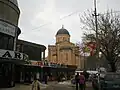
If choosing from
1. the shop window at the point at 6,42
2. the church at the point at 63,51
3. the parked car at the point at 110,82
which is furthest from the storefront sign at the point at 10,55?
the church at the point at 63,51

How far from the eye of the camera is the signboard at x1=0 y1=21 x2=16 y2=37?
2474cm

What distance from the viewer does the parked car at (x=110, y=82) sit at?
17.9m

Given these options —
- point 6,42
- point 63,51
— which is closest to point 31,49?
point 6,42

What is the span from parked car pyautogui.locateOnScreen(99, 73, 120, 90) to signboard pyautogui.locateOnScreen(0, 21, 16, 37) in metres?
11.6

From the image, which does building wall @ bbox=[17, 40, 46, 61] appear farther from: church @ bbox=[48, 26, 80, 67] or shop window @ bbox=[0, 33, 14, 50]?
church @ bbox=[48, 26, 80, 67]

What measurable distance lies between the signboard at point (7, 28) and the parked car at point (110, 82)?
38.1 feet

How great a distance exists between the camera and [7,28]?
25828 millimetres

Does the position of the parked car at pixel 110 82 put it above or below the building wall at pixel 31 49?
below

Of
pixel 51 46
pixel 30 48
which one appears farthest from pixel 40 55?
pixel 51 46

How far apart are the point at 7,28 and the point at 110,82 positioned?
503 inches

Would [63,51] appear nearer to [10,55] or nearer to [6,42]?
→ [6,42]

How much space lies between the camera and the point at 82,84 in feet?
66.4

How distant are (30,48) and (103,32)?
15133 millimetres

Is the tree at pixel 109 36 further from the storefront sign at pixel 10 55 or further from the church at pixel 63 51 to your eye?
the church at pixel 63 51
